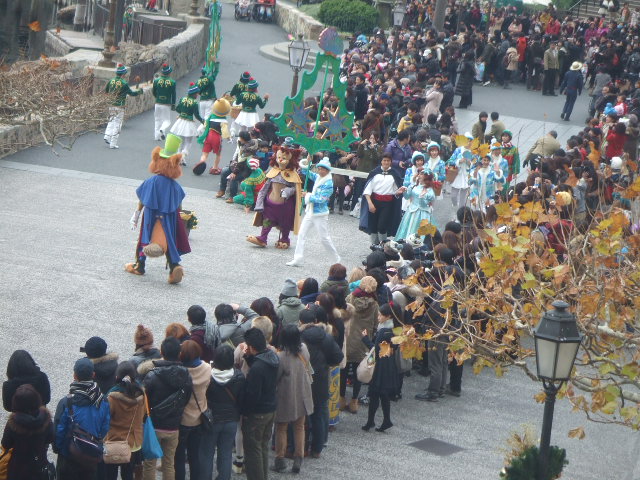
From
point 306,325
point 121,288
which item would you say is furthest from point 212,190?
point 306,325

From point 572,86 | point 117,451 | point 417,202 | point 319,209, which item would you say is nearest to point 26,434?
point 117,451

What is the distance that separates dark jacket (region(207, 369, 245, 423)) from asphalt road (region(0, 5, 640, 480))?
1.36 m

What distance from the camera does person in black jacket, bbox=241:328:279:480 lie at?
30.9ft

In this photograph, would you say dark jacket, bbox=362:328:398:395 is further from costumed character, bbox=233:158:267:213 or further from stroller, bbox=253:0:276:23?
stroller, bbox=253:0:276:23

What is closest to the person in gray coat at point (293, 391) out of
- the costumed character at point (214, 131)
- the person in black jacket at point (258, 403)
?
the person in black jacket at point (258, 403)

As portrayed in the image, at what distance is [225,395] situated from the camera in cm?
934

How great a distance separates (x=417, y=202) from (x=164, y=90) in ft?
28.2

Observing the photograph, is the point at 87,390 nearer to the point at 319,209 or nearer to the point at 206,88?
the point at 319,209

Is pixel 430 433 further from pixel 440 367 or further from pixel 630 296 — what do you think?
pixel 630 296

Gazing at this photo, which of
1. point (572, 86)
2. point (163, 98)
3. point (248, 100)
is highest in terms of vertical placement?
point (572, 86)

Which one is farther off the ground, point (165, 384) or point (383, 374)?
point (165, 384)

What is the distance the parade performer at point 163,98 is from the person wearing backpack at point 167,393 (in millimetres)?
14778

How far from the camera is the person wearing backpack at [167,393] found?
8.85 m

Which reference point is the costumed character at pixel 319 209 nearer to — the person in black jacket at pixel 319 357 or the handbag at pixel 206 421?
the person in black jacket at pixel 319 357
